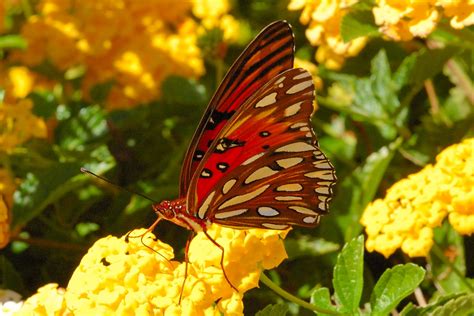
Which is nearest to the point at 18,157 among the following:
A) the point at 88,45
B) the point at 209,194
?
the point at 88,45

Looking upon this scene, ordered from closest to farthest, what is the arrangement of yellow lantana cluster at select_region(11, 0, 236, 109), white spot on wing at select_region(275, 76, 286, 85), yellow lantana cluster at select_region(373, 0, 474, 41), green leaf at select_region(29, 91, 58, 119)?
white spot on wing at select_region(275, 76, 286, 85), yellow lantana cluster at select_region(373, 0, 474, 41), green leaf at select_region(29, 91, 58, 119), yellow lantana cluster at select_region(11, 0, 236, 109)

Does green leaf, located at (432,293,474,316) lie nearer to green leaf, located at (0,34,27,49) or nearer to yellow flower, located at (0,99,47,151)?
yellow flower, located at (0,99,47,151)

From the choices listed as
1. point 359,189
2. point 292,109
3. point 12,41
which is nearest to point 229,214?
point 292,109

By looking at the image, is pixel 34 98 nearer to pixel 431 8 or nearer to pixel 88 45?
pixel 88 45

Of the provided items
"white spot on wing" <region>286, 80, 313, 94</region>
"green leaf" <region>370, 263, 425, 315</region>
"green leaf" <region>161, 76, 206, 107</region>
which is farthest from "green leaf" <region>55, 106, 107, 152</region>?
"green leaf" <region>370, 263, 425, 315</region>

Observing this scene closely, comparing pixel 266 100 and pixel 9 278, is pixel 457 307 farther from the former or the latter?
pixel 9 278

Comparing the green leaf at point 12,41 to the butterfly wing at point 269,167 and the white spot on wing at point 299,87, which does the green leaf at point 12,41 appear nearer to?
the butterfly wing at point 269,167
